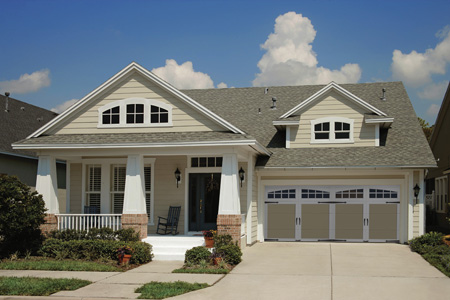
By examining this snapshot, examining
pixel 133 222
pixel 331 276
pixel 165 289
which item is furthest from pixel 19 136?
pixel 331 276

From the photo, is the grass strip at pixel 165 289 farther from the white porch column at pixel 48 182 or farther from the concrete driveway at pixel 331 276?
the white porch column at pixel 48 182

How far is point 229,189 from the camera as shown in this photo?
16.7 meters

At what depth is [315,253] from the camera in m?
17.1

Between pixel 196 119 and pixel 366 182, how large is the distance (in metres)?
7.03

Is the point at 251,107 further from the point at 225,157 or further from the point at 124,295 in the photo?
the point at 124,295

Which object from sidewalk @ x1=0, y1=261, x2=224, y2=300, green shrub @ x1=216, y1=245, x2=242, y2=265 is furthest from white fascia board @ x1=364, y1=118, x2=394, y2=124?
sidewalk @ x1=0, y1=261, x2=224, y2=300

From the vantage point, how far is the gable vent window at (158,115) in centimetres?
1827

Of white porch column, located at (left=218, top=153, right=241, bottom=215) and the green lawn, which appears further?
white porch column, located at (left=218, top=153, right=241, bottom=215)

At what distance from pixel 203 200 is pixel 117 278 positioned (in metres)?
Answer: 7.32

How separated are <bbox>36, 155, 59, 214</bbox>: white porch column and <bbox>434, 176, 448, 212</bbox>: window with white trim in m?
Answer: 18.5

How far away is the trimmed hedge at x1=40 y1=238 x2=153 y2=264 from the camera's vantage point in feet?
51.3

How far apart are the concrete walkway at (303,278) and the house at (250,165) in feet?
8.49

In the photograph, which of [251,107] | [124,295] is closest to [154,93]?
[251,107]

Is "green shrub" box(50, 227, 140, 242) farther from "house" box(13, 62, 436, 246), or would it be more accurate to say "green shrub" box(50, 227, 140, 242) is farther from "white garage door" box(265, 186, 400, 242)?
"white garage door" box(265, 186, 400, 242)
